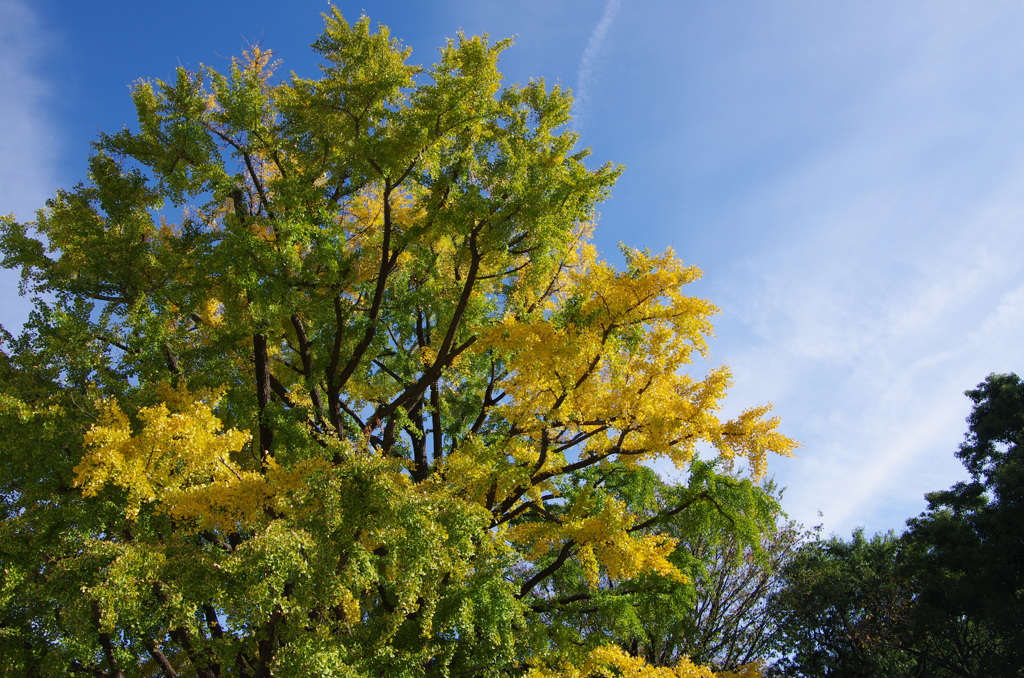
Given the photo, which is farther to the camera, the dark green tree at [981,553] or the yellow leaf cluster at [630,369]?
the dark green tree at [981,553]

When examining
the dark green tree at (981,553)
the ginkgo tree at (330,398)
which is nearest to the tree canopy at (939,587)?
the dark green tree at (981,553)

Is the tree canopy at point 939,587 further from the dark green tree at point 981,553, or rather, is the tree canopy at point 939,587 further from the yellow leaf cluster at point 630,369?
the yellow leaf cluster at point 630,369

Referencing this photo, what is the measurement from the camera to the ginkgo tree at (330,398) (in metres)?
5.30

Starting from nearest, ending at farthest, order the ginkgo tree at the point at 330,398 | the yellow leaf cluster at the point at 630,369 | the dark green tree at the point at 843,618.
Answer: the ginkgo tree at the point at 330,398 → the yellow leaf cluster at the point at 630,369 → the dark green tree at the point at 843,618

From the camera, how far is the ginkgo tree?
530 centimetres

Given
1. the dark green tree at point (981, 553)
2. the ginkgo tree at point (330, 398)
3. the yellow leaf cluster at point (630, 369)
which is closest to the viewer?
the ginkgo tree at point (330, 398)

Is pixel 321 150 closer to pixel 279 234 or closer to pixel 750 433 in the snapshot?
pixel 279 234

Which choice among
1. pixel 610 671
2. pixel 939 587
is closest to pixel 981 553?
pixel 939 587

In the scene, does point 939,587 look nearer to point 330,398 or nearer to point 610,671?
point 610,671

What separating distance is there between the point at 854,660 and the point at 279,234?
19.1 metres

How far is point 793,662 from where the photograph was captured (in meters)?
18.3

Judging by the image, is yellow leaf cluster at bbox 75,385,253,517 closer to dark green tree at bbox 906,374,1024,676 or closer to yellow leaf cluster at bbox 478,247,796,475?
yellow leaf cluster at bbox 478,247,796,475

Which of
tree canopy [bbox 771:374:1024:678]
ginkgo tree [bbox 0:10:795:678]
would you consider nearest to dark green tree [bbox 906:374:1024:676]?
tree canopy [bbox 771:374:1024:678]

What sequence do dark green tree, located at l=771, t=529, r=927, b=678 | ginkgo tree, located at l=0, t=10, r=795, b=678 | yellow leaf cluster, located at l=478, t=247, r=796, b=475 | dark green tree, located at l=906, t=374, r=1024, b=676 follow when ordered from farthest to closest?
dark green tree, located at l=771, t=529, r=927, b=678 < dark green tree, located at l=906, t=374, r=1024, b=676 < yellow leaf cluster, located at l=478, t=247, r=796, b=475 < ginkgo tree, located at l=0, t=10, r=795, b=678
